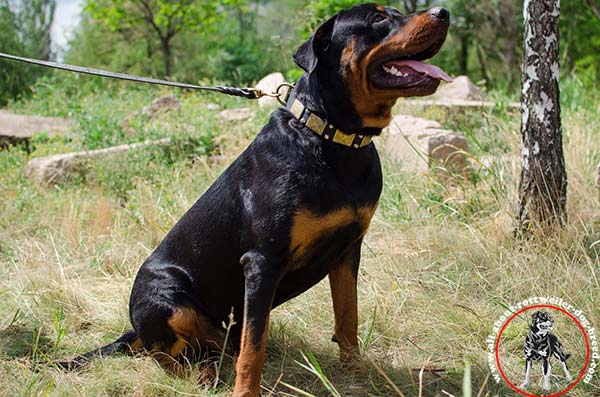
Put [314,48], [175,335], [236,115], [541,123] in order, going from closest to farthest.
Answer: [314,48] < [175,335] < [541,123] < [236,115]

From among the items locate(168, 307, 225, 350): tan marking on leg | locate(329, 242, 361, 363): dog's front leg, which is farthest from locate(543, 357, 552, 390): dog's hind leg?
locate(168, 307, 225, 350): tan marking on leg

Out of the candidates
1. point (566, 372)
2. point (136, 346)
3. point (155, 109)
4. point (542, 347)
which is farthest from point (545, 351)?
point (155, 109)

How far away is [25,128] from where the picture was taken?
891 cm

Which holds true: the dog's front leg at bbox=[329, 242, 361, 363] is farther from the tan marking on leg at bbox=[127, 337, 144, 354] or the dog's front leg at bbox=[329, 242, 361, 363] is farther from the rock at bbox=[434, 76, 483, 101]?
the rock at bbox=[434, 76, 483, 101]

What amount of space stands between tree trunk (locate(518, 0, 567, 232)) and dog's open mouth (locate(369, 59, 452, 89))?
1.62 m

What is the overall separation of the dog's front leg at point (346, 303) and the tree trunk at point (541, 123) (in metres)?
1.53

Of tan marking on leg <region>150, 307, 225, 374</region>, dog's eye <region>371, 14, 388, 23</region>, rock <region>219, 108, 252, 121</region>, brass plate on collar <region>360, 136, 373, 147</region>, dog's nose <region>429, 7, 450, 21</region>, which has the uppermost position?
dog's nose <region>429, 7, 450, 21</region>

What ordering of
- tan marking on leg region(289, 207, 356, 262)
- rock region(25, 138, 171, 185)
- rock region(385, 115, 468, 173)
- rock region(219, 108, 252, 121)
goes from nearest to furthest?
tan marking on leg region(289, 207, 356, 262), rock region(385, 115, 468, 173), rock region(25, 138, 171, 185), rock region(219, 108, 252, 121)

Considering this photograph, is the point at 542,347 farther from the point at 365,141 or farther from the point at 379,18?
the point at 379,18

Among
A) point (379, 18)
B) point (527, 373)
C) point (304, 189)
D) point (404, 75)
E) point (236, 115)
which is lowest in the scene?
point (527, 373)

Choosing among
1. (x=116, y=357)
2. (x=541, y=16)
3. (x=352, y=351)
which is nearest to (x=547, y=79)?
(x=541, y=16)

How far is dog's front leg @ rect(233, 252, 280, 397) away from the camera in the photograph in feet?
8.60

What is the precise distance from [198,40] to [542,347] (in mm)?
20800

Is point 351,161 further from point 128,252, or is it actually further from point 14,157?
point 14,157
